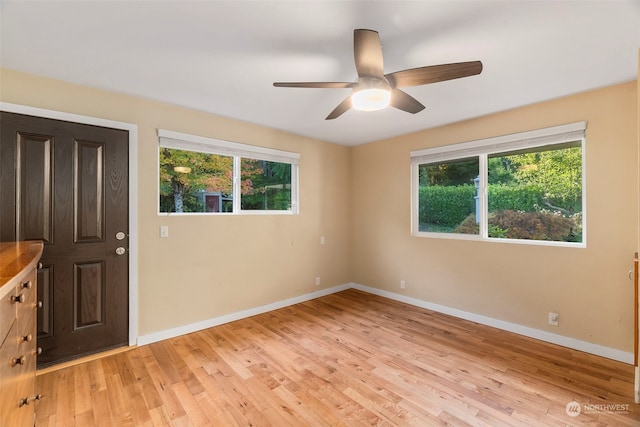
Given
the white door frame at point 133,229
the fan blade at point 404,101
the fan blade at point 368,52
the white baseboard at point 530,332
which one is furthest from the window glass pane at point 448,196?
the white door frame at point 133,229

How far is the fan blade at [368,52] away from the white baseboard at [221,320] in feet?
9.47

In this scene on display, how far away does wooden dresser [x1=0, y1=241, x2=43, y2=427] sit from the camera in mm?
957

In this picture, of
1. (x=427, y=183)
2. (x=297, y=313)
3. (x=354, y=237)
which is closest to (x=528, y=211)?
(x=427, y=183)

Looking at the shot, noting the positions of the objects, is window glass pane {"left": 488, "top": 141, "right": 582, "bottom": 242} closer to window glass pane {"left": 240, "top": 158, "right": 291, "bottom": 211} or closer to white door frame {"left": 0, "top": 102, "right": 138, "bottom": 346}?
window glass pane {"left": 240, "top": 158, "right": 291, "bottom": 211}

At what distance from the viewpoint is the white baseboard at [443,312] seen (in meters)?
2.46

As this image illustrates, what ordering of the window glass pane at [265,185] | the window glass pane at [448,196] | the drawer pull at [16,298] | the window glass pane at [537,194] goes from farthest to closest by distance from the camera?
the window glass pane at [265,185], the window glass pane at [448,196], the window glass pane at [537,194], the drawer pull at [16,298]

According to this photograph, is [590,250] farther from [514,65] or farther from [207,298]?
[207,298]

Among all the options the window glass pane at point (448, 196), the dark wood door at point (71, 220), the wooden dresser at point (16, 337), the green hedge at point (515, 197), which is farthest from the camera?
the window glass pane at point (448, 196)

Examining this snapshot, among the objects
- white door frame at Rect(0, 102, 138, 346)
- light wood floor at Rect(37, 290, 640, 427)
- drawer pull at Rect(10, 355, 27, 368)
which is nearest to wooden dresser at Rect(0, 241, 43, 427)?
drawer pull at Rect(10, 355, 27, 368)

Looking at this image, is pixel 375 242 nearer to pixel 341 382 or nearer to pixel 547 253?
A: pixel 547 253

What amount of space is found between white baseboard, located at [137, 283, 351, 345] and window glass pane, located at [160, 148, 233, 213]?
123 centimetres

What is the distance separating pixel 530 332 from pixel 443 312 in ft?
2.92

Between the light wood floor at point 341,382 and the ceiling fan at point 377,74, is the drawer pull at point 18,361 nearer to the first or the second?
the light wood floor at point 341,382

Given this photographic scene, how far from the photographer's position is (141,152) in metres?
2.68
